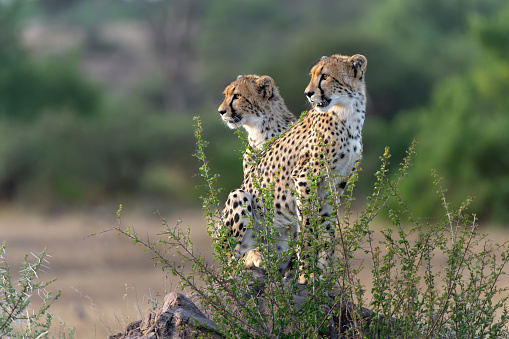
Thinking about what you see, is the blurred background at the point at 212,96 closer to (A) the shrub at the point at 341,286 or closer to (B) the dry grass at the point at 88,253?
(B) the dry grass at the point at 88,253

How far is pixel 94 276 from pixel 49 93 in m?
14.0

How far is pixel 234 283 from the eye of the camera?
154 inches

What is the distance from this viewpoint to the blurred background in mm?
15320

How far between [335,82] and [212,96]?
2725 centimetres

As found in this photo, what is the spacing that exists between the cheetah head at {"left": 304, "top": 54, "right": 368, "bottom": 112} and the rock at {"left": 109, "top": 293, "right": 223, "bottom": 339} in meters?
1.50

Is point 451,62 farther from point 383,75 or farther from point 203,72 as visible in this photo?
point 203,72

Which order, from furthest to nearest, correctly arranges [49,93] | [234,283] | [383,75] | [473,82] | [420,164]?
[49,93] < [383,75] < [473,82] < [420,164] < [234,283]

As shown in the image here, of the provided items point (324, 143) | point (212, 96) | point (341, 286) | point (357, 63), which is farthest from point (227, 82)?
point (212, 96)

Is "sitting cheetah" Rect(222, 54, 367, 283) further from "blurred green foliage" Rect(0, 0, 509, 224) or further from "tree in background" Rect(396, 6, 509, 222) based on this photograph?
"tree in background" Rect(396, 6, 509, 222)

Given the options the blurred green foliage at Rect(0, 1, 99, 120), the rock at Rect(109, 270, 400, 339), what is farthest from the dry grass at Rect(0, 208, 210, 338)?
the blurred green foliage at Rect(0, 1, 99, 120)

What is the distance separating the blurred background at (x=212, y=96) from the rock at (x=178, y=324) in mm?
2071

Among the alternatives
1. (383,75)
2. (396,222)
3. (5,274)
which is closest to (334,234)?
(396,222)

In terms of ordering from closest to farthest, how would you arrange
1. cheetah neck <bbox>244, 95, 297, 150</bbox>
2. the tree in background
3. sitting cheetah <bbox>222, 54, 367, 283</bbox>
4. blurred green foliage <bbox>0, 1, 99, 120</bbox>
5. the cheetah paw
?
sitting cheetah <bbox>222, 54, 367, 283</bbox>, the cheetah paw, cheetah neck <bbox>244, 95, 297, 150</bbox>, the tree in background, blurred green foliage <bbox>0, 1, 99, 120</bbox>

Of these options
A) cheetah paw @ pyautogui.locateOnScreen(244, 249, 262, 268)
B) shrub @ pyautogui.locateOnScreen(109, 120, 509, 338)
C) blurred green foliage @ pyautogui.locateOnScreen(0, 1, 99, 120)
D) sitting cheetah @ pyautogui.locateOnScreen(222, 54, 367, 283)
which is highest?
blurred green foliage @ pyautogui.locateOnScreen(0, 1, 99, 120)
